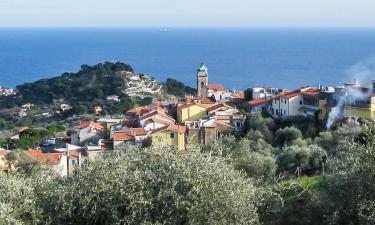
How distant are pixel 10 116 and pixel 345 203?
5738cm

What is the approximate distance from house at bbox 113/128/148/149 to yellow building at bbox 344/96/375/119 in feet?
36.9

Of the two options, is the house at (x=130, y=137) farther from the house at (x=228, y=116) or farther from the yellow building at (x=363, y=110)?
the yellow building at (x=363, y=110)

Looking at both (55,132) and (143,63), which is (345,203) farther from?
(143,63)

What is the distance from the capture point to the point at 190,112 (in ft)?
133

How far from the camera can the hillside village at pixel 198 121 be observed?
32.0 meters

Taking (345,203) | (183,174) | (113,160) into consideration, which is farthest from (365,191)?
(113,160)

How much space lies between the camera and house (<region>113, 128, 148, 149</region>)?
33.9 m

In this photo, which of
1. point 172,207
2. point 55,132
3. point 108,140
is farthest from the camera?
point 55,132

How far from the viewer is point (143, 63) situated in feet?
503

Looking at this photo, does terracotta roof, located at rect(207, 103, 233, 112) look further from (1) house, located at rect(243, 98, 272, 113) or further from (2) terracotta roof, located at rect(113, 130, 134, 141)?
(2) terracotta roof, located at rect(113, 130, 134, 141)

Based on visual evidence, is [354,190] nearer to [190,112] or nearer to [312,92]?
[312,92]

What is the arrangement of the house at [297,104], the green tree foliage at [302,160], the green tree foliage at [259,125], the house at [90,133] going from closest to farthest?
the green tree foliage at [302,160]
the green tree foliage at [259,125]
the house at [297,104]
the house at [90,133]

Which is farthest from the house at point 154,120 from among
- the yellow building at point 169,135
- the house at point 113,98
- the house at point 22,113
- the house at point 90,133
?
the house at point 22,113

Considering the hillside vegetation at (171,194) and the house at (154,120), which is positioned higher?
the hillside vegetation at (171,194)
